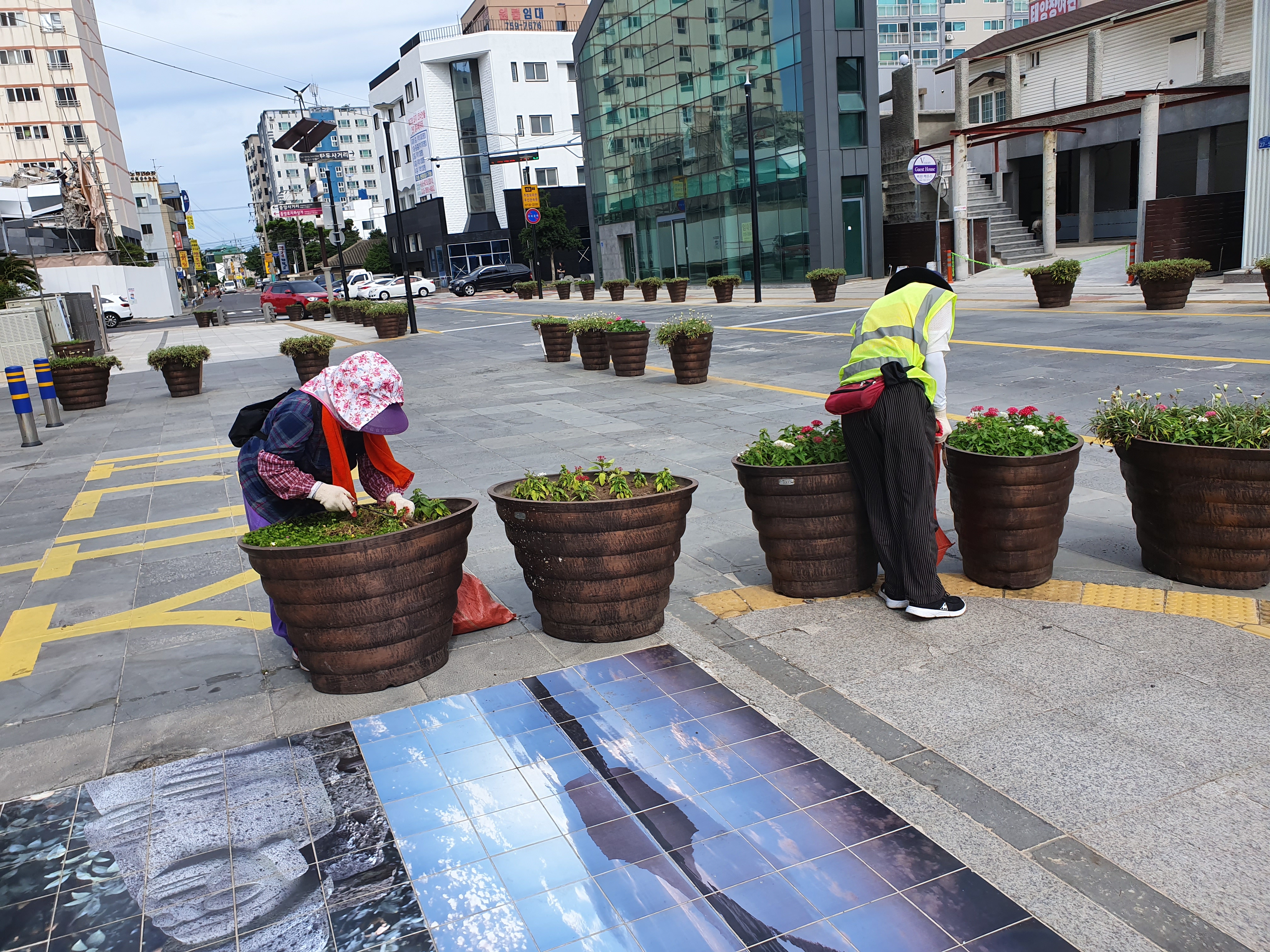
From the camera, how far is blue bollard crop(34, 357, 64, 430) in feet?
46.8

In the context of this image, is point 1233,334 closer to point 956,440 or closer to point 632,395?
point 632,395

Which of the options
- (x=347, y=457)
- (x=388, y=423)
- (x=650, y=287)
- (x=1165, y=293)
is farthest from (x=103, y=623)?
(x=650, y=287)

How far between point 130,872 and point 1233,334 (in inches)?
603

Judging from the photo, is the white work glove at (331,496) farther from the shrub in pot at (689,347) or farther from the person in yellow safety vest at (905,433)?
the shrub in pot at (689,347)

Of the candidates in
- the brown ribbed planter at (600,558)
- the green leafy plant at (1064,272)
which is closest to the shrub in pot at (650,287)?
the green leafy plant at (1064,272)

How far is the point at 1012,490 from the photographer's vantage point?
5035 millimetres

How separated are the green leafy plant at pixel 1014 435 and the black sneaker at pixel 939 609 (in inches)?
31.6

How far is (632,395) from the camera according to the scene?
13602mm

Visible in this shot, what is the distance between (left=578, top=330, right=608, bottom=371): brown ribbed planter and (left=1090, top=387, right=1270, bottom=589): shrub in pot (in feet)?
37.9

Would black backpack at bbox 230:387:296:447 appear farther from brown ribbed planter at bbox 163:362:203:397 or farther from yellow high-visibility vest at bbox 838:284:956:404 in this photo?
brown ribbed planter at bbox 163:362:203:397

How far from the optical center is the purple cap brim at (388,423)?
4.20 meters

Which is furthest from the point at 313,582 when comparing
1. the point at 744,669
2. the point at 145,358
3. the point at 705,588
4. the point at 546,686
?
the point at 145,358

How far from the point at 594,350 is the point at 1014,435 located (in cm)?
1186

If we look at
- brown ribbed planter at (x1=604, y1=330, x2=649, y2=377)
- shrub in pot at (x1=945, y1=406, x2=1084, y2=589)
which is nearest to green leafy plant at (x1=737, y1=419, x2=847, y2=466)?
shrub in pot at (x1=945, y1=406, x2=1084, y2=589)
